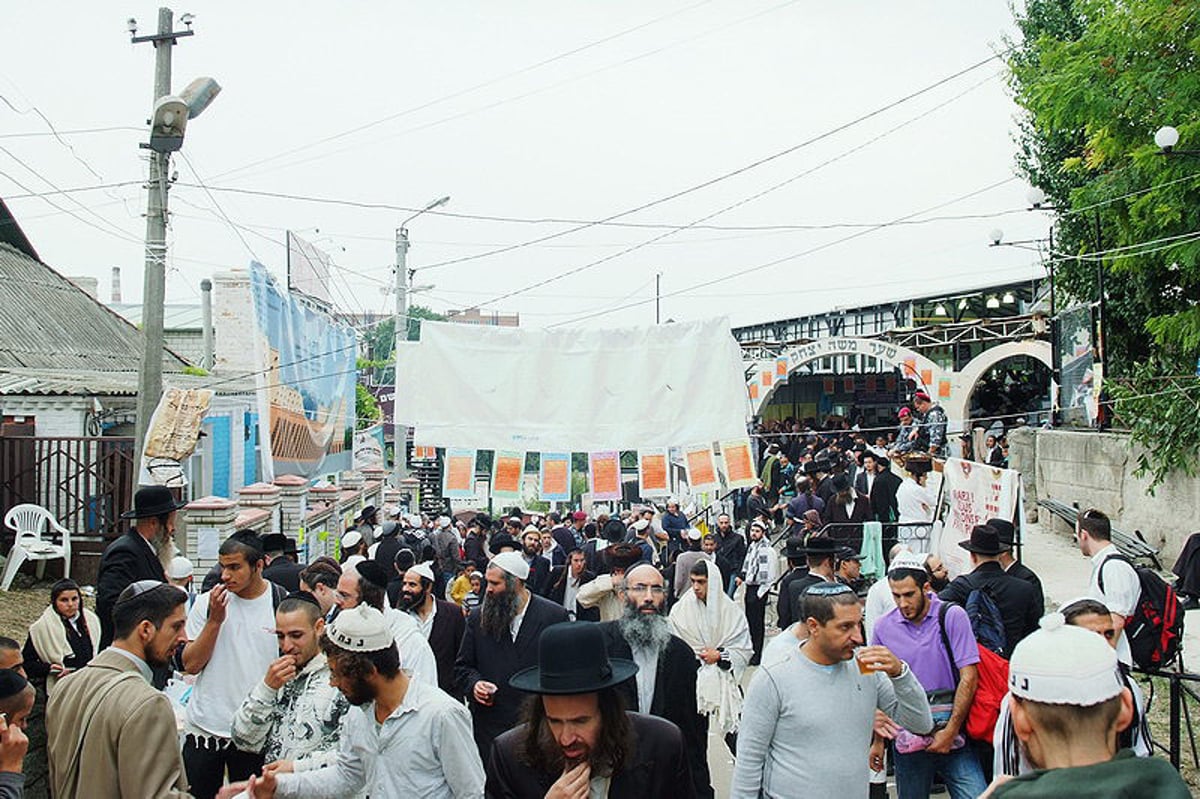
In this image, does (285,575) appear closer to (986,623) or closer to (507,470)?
(507,470)

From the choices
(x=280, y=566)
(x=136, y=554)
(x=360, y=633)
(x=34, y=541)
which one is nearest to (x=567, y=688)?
(x=360, y=633)

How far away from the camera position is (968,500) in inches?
467

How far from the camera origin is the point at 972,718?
5.33 meters

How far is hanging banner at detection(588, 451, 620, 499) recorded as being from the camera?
12.0m

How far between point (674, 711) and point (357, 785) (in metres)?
1.88

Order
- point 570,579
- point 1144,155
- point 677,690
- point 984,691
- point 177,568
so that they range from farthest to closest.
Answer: point 1144,155
point 570,579
point 177,568
point 677,690
point 984,691

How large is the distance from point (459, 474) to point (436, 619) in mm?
5468

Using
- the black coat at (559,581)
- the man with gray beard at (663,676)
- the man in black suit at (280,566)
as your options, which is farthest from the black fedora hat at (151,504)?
the black coat at (559,581)

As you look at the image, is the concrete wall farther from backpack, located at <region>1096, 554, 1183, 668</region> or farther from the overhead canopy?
backpack, located at <region>1096, 554, 1183, 668</region>

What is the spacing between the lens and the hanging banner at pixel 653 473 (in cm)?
1161

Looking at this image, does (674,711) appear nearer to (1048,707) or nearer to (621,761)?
(621,761)

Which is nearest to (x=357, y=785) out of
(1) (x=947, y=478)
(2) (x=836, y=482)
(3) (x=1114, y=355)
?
(1) (x=947, y=478)

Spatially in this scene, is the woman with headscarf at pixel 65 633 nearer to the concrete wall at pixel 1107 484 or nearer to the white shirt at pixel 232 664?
the white shirt at pixel 232 664

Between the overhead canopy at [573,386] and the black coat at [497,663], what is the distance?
528cm
